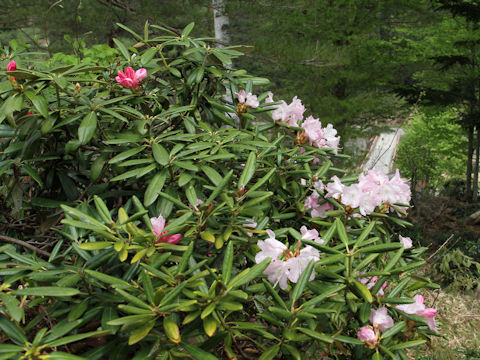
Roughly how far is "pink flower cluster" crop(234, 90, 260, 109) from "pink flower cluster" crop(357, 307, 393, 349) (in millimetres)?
801

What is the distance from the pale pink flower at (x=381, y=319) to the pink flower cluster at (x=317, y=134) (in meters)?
0.70

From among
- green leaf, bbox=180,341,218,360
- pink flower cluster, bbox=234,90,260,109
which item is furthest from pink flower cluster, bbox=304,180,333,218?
green leaf, bbox=180,341,218,360

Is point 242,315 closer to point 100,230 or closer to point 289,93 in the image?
point 100,230

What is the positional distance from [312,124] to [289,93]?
6641 mm

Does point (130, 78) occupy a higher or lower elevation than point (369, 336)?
higher

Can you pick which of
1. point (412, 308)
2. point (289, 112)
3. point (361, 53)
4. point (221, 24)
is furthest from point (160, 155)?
point (361, 53)

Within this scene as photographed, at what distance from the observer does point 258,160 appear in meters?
1.21

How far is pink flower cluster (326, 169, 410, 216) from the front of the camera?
1.16 metres

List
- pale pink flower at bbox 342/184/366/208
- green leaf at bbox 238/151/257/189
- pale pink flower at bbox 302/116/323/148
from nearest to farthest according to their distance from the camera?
green leaf at bbox 238/151/257/189 → pale pink flower at bbox 342/184/366/208 → pale pink flower at bbox 302/116/323/148

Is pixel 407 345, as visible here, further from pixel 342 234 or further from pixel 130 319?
pixel 130 319

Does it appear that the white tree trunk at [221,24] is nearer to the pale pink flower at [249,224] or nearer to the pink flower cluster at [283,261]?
the pale pink flower at [249,224]

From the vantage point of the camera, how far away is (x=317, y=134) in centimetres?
146

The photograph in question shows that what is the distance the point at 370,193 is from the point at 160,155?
66 centimetres

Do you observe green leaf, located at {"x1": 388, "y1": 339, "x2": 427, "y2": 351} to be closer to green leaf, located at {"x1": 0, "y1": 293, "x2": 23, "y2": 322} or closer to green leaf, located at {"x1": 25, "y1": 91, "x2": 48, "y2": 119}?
green leaf, located at {"x1": 0, "y1": 293, "x2": 23, "y2": 322}
